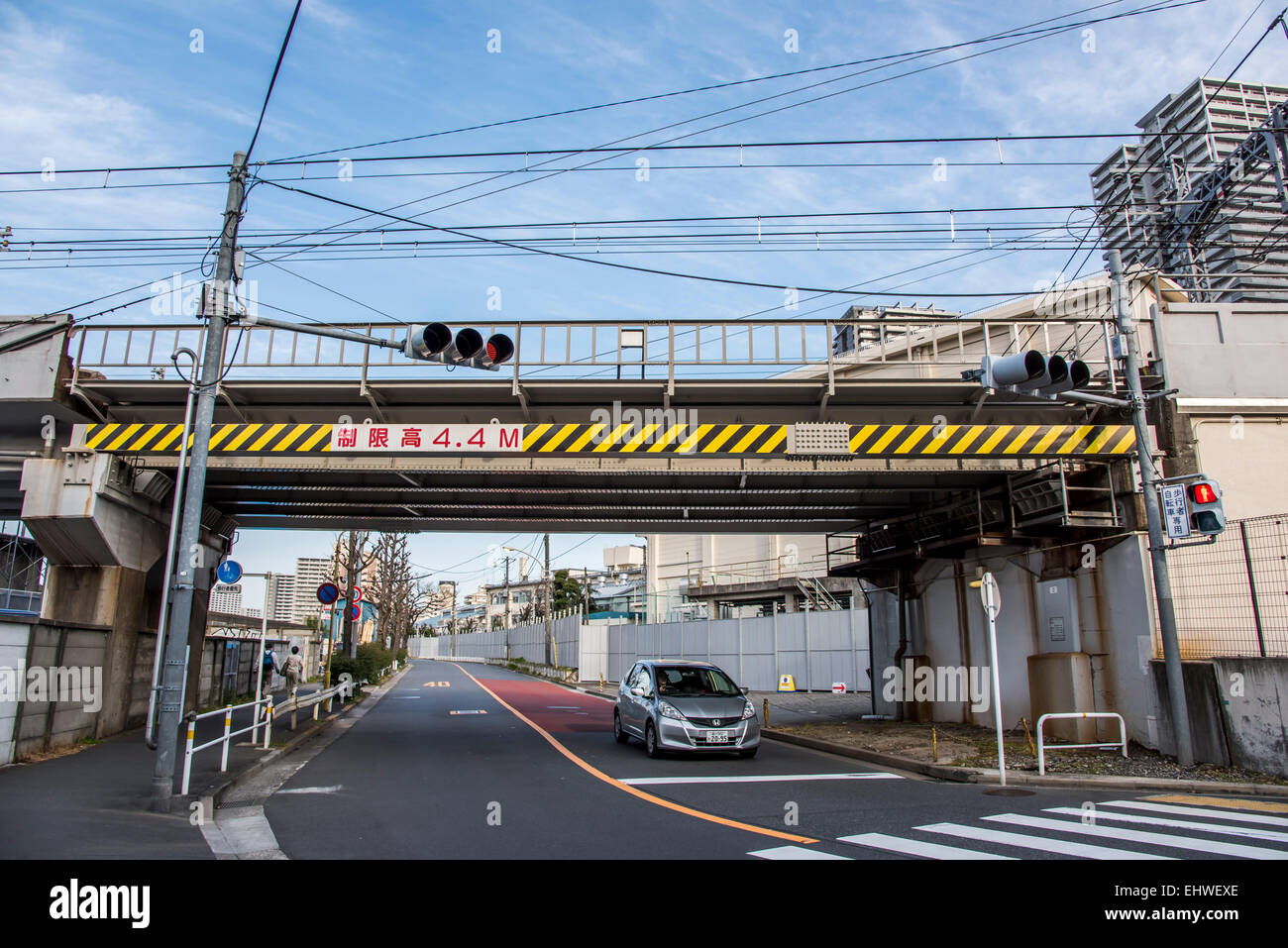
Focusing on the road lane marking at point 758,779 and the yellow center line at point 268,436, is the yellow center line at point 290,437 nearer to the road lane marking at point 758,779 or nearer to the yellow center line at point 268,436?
the yellow center line at point 268,436

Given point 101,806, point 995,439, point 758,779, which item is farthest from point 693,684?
point 101,806

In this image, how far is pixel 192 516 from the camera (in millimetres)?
9695

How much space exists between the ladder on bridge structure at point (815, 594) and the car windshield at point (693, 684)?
2596 centimetres

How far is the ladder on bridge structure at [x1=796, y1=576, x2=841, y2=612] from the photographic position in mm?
40656

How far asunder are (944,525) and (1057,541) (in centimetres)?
281

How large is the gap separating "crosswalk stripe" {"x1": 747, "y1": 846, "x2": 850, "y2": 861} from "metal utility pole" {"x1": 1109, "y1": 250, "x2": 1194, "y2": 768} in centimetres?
780

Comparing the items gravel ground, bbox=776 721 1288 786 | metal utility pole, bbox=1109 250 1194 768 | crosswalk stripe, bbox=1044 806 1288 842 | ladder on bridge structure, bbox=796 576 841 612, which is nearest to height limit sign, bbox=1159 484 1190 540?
metal utility pole, bbox=1109 250 1194 768

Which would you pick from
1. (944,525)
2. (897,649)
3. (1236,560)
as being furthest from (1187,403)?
(897,649)

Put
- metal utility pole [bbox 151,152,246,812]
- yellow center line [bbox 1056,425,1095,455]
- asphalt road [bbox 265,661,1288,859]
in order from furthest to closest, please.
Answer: yellow center line [bbox 1056,425,1095,455]
metal utility pole [bbox 151,152,246,812]
asphalt road [bbox 265,661,1288,859]

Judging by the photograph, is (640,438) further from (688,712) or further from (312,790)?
(312,790)

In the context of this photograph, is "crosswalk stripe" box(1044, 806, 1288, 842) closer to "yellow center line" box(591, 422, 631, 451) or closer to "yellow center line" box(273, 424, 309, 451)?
"yellow center line" box(591, 422, 631, 451)

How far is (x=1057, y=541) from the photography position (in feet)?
50.0

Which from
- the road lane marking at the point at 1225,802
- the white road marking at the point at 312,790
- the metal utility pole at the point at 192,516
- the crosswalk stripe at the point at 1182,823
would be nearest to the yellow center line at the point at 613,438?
the metal utility pole at the point at 192,516

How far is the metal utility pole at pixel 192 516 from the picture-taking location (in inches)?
357
